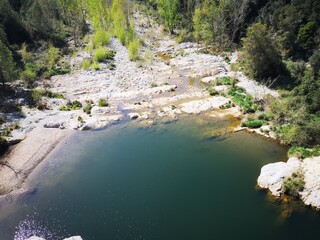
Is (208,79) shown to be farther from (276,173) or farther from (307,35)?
(276,173)

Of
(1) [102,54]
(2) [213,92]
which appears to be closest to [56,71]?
(1) [102,54]

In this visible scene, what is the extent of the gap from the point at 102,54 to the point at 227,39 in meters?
27.3

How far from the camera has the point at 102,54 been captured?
5878cm

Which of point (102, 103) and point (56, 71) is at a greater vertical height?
point (56, 71)

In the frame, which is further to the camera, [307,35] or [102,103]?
[307,35]

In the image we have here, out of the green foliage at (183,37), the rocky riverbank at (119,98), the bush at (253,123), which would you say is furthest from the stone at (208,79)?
the green foliage at (183,37)

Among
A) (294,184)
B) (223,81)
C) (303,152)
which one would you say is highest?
(223,81)

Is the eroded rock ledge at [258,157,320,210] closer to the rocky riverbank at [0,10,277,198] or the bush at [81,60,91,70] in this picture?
the rocky riverbank at [0,10,277,198]

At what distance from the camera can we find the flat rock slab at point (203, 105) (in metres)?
39.0

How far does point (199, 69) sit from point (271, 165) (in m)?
30.6

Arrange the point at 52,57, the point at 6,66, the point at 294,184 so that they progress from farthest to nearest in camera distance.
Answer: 1. the point at 52,57
2. the point at 6,66
3. the point at 294,184

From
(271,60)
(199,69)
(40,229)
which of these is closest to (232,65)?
(199,69)

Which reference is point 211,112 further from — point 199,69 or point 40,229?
point 40,229

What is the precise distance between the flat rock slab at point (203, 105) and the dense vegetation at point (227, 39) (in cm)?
A: 223
